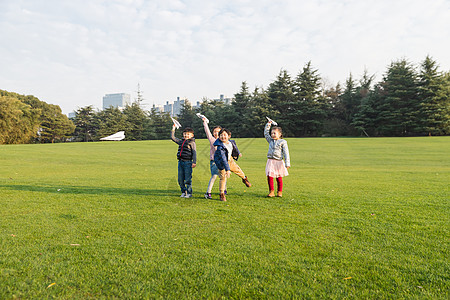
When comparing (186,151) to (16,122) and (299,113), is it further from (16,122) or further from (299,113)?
(16,122)

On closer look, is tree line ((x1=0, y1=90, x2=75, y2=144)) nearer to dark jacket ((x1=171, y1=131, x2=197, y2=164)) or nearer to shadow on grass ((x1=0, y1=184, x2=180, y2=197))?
shadow on grass ((x1=0, y1=184, x2=180, y2=197))

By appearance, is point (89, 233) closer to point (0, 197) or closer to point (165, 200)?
point (165, 200)

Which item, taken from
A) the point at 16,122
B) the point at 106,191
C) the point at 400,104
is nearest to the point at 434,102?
the point at 400,104

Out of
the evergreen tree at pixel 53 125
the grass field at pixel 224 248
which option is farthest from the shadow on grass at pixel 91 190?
the evergreen tree at pixel 53 125

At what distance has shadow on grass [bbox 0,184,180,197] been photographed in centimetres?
800

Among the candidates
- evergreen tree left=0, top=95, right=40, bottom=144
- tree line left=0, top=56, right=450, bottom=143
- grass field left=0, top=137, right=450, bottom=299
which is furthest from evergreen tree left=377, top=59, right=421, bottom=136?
evergreen tree left=0, top=95, right=40, bottom=144

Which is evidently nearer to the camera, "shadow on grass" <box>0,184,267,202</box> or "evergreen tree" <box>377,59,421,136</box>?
"shadow on grass" <box>0,184,267,202</box>

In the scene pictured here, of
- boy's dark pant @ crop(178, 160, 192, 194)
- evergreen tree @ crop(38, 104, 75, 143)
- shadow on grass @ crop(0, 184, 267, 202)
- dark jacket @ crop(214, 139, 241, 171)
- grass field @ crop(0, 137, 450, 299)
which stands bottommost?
shadow on grass @ crop(0, 184, 267, 202)

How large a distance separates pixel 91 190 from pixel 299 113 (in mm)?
52272

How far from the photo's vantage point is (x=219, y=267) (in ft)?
11.3

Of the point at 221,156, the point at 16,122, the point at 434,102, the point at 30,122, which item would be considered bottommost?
the point at 221,156

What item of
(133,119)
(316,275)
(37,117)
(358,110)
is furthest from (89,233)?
(133,119)

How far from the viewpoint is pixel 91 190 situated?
8.40 m

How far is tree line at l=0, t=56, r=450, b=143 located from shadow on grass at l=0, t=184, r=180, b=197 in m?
47.7
